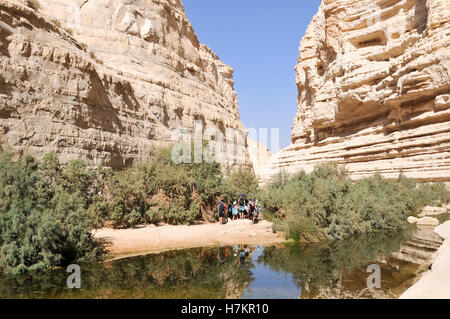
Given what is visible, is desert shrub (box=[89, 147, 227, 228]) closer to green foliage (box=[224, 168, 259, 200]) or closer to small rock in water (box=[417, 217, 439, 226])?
green foliage (box=[224, 168, 259, 200])

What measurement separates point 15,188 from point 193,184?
7.38 metres

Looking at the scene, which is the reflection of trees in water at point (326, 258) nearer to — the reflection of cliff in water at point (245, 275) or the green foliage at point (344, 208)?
the reflection of cliff in water at point (245, 275)

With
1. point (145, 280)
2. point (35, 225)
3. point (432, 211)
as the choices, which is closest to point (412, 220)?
point (432, 211)

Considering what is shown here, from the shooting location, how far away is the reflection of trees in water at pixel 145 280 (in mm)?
4691

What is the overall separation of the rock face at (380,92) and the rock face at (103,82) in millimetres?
7543

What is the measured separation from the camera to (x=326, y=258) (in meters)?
7.07

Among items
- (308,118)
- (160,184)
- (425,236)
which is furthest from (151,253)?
(308,118)

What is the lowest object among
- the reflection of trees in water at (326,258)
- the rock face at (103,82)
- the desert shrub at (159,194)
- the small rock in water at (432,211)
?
the reflection of trees in water at (326,258)

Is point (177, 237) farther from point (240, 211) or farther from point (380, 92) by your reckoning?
point (380, 92)

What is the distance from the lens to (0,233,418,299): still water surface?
4.73 metres

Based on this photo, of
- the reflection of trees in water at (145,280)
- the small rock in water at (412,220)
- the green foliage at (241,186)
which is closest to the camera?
the reflection of trees in water at (145,280)

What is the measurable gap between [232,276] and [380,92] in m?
19.8

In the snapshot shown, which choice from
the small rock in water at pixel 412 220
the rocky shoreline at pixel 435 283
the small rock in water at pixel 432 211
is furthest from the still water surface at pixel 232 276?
the small rock in water at pixel 432 211

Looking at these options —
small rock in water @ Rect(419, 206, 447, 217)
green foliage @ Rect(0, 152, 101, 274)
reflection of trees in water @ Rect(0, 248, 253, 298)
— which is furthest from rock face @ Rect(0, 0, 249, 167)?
small rock in water @ Rect(419, 206, 447, 217)
